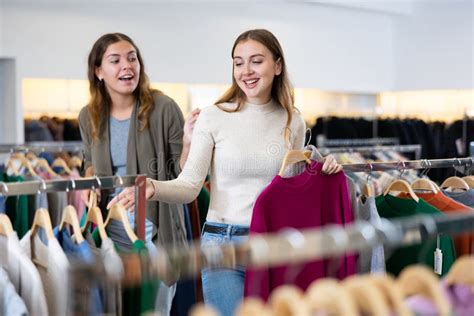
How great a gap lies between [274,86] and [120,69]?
2.85 ft

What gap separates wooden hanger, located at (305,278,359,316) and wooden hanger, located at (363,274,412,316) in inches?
2.4

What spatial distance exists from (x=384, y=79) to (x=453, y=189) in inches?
307

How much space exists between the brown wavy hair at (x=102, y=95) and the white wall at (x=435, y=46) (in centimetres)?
724

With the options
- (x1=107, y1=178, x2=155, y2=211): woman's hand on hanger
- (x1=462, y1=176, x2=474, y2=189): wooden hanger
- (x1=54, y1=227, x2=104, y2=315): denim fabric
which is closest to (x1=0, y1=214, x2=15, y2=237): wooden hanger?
(x1=54, y1=227, x2=104, y2=315): denim fabric

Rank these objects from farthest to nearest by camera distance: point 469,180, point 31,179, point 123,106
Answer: point 31,179, point 123,106, point 469,180

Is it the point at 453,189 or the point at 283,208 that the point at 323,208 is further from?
the point at 453,189

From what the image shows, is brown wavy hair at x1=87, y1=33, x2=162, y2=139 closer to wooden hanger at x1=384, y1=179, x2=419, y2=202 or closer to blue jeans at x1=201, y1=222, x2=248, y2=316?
blue jeans at x1=201, y1=222, x2=248, y2=316

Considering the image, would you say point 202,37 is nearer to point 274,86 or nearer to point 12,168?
point 12,168

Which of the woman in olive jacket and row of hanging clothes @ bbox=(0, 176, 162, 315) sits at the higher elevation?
the woman in olive jacket

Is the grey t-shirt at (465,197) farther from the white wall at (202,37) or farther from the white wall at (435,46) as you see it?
the white wall at (435,46)

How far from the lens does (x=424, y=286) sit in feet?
4.47

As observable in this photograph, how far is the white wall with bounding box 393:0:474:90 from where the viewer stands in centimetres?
988

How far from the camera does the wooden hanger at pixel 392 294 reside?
1280mm

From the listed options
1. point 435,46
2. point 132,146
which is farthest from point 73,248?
point 435,46
